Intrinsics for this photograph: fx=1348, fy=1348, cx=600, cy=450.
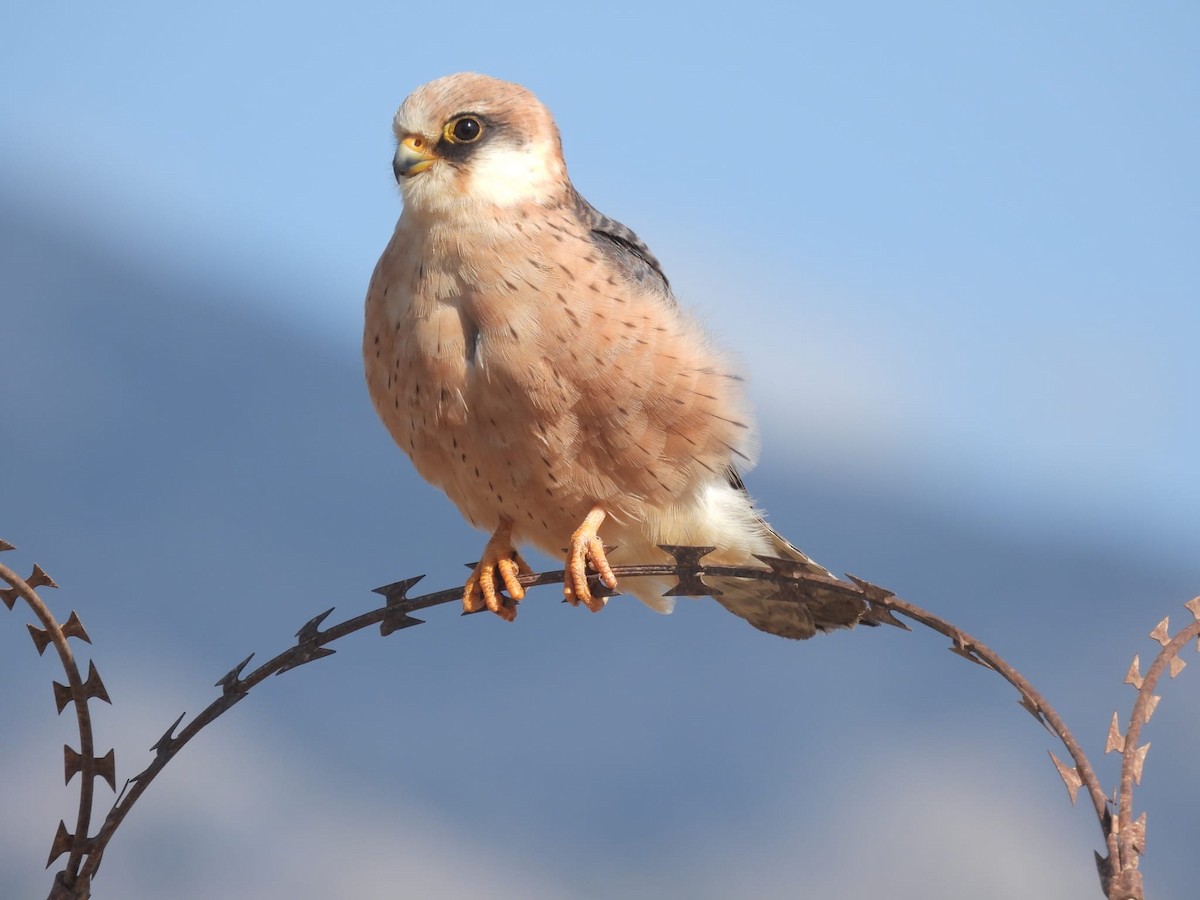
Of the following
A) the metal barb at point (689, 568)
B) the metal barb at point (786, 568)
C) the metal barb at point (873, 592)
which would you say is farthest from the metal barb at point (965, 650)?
the metal barb at point (689, 568)

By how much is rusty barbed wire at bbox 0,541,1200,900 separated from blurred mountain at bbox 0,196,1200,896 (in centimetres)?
1333

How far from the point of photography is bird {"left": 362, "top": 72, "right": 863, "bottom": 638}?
2.38 metres

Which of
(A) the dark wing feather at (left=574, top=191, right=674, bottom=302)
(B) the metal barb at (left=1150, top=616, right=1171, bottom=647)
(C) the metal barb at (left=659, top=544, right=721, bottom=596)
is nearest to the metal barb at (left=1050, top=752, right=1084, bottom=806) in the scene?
(B) the metal barb at (left=1150, top=616, right=1171, bottom=647)

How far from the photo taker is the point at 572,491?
2.50 m

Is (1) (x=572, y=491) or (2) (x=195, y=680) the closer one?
(1) (x=572, y=491)

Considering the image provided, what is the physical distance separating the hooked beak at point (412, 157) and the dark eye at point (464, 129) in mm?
49

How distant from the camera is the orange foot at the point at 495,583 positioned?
8.16ft

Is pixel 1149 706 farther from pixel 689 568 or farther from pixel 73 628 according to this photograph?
pixel 73 628

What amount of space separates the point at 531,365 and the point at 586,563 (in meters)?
0.40

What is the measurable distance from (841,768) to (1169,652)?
20802 mm

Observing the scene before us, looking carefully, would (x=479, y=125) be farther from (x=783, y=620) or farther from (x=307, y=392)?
(x=307, y=392)

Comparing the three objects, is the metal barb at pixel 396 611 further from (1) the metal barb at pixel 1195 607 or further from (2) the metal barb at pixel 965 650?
(1) the metal barb at pixel 1195 607

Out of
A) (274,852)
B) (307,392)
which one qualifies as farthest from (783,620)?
(307,392)

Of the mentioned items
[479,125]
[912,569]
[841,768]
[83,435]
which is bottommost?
[479,125]
